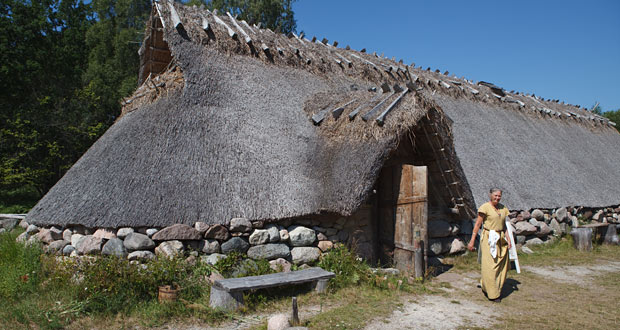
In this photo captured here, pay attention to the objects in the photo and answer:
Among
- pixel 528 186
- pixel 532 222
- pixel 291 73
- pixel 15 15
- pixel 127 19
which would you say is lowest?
pixel 532 222

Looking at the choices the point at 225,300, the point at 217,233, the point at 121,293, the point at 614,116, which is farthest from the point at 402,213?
the point at 614,116

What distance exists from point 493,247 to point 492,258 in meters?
0.18

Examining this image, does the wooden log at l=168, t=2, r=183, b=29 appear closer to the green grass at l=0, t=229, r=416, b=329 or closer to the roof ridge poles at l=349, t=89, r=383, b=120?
the roof ridge poles at l=349, t=89, r=383, b=120

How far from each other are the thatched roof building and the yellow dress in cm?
150

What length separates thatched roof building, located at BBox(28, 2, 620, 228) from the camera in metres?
5.67

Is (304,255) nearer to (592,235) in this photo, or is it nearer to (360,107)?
(360,107)

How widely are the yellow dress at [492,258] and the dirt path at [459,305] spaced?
0.24m

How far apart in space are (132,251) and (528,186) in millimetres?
9456

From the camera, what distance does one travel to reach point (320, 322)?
4.61m

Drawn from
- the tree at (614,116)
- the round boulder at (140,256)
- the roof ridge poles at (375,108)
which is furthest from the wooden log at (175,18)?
the tree at (614,116)

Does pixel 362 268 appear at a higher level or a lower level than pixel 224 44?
lower

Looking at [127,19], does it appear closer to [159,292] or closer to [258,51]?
[258,51]

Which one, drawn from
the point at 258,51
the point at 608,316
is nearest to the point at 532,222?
the point at 608,316

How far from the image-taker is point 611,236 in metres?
10.6
